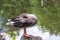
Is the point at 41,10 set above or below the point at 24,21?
above

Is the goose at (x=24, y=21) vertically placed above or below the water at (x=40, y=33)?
above

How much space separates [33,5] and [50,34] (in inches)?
15.1

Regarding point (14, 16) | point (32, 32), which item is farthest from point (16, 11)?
point (32, 32)

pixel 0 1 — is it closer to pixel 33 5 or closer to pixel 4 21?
pixel 4 21

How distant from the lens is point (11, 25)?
6.48ft

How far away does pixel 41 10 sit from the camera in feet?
6.37

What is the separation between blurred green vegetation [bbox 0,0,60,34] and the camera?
194 centimetres

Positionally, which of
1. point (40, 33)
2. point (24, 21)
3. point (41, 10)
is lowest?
point (40, 33)

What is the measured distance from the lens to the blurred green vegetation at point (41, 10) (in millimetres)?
1937

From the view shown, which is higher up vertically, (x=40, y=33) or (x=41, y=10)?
(x=41, y=10)

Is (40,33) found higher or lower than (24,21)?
lower

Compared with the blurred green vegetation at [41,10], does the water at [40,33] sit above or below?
below

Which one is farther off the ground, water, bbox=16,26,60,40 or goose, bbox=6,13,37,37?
goose, bbox=6,13,37,37

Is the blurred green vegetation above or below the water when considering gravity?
above
